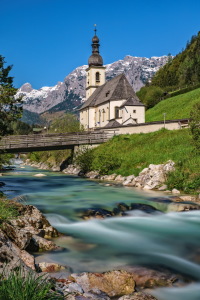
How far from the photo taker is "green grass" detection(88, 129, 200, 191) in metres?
25.2

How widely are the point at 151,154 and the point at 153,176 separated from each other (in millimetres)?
7048

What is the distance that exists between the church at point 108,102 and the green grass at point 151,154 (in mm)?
10558

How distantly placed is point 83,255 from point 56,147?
3729cm

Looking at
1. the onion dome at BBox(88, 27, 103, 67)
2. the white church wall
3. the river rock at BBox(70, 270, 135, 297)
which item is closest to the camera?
the river rock at BBox(70, 270, 135, 297)

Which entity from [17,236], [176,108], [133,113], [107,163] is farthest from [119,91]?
[17,236]

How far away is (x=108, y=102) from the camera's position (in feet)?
229

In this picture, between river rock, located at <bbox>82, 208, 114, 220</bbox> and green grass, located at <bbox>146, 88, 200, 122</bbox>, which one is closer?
river rock, located at <bbox>82, 208, 114, 220</bbox>

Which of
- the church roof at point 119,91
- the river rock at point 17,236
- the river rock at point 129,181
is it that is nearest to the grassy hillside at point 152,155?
the river rock at point 129,181

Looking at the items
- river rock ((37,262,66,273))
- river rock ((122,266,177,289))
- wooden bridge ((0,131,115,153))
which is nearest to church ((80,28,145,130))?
wooden bridge ((0,131,115,153))

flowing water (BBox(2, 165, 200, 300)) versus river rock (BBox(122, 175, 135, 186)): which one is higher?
river rock (BBox(122, 175, 135, 186))

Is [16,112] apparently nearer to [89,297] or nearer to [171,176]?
[171,176]

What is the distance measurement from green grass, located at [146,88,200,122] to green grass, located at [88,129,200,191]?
23.6m

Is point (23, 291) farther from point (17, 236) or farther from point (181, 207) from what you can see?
point (181, 207)

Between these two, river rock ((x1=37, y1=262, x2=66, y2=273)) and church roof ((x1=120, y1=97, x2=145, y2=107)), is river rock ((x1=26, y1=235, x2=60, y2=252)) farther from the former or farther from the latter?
church roof ((x1=120, y1=97, x2=145, y2=107))
